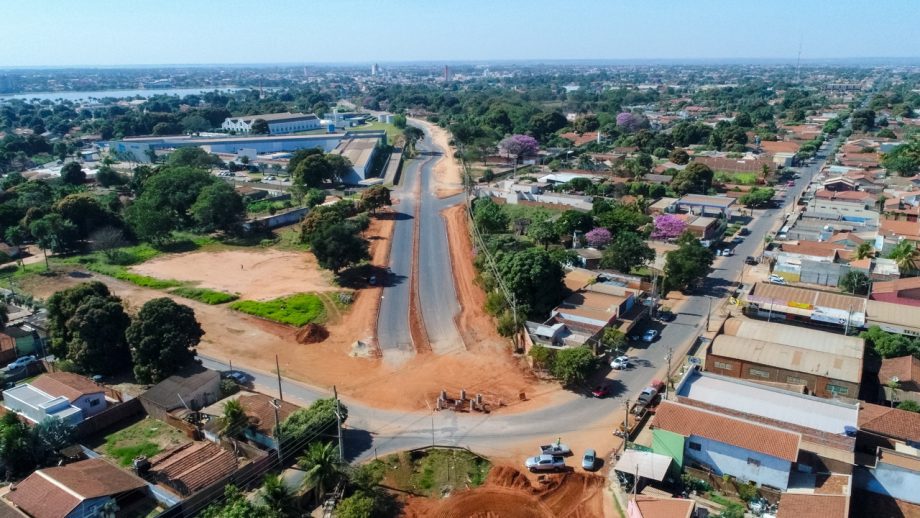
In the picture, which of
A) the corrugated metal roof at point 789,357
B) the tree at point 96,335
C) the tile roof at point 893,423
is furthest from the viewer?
the tree at point 96,335

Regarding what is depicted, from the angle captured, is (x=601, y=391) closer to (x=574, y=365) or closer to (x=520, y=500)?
(x=574, y=365)

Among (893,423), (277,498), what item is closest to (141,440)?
(277,498)

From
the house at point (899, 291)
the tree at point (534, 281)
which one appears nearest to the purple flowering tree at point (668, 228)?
the house at point (899, 291)

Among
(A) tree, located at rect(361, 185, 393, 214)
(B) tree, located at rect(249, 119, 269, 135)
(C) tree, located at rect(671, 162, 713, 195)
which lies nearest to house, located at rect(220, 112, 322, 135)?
(B) tree, located at rect(249, 119, 269, 135)

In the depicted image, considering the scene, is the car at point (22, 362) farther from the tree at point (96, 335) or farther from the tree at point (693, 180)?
the tree at point (693, 180)

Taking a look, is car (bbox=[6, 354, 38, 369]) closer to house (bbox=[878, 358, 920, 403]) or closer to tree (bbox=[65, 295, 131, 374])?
tree (bbox=[65, 295, 131, 374])
